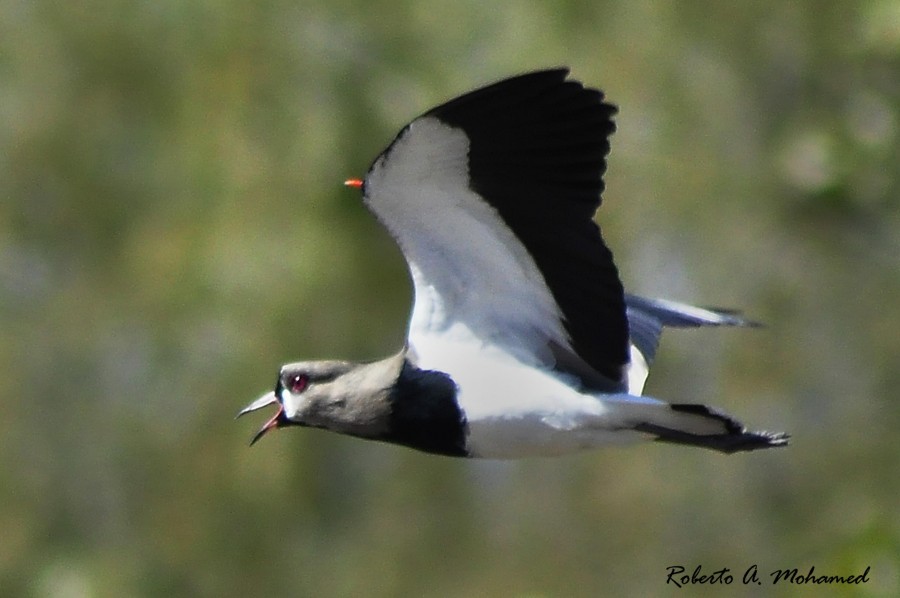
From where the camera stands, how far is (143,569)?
1216 cm

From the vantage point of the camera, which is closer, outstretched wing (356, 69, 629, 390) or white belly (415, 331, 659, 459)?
outstretched wing (356, 69, 629, 390)

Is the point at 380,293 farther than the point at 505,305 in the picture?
Yes

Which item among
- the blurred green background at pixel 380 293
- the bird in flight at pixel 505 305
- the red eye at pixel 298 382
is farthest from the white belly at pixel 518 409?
the blurred green background at pixel 380 293

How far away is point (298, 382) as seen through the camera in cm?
643

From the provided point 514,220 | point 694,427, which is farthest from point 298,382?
point 694,427

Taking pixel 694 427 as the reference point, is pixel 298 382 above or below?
below

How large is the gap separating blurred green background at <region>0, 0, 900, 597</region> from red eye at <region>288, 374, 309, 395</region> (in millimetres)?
5012

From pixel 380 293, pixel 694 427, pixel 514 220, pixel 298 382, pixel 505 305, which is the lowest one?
pixel 380 293

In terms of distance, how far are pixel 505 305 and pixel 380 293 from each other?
5751 millimetres

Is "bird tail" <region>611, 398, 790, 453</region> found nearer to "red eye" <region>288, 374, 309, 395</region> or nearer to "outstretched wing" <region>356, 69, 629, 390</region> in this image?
"outstretched wing" <region>356, 69, 629, 390</region>

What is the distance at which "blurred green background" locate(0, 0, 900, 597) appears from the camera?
11.5 metres

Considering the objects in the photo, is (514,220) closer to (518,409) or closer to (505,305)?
(505,305)

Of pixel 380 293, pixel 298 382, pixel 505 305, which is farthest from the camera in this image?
pixel 380 293

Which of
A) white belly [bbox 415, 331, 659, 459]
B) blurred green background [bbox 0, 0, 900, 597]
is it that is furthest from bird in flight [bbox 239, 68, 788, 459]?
blurred green background [bbox 0, 0, 900, 597]
